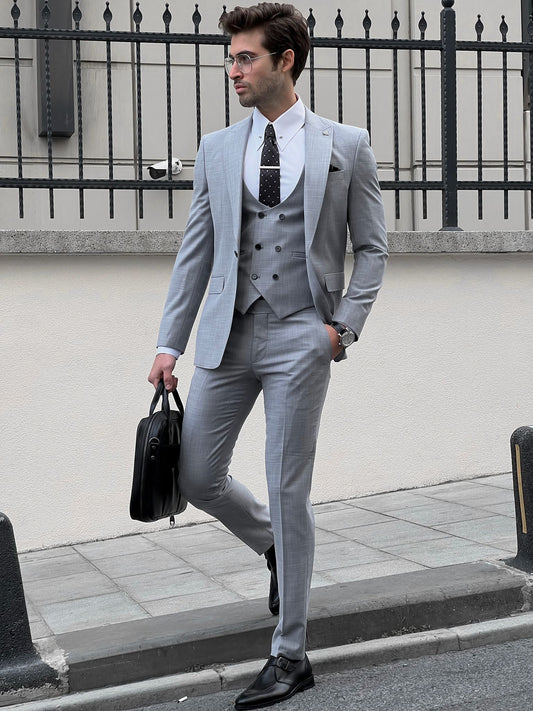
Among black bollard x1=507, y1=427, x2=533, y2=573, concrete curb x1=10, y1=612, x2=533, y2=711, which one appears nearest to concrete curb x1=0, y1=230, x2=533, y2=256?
black bollard x1=507, y1=427, x2=533, y2=573

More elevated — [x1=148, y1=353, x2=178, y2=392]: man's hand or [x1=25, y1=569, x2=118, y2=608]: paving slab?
[x1=148, y1=353, x2=178, y2=392]: man's hand

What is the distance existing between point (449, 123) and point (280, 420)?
364cm

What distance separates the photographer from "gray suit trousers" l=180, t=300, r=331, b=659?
330 centimetres

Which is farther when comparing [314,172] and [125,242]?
[125,242]

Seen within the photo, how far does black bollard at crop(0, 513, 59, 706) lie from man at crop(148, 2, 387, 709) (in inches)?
26.3

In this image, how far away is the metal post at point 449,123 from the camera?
637 centimetres

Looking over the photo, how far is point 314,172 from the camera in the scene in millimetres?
3328

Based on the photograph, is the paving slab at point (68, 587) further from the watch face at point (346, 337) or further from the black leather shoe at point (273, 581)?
the watch face at point (346, 337)

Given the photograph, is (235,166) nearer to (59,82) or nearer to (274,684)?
(274,684)

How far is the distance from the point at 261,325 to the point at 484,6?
20.1ft

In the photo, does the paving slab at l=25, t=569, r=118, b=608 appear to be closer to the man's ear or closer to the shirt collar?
the shirt collar

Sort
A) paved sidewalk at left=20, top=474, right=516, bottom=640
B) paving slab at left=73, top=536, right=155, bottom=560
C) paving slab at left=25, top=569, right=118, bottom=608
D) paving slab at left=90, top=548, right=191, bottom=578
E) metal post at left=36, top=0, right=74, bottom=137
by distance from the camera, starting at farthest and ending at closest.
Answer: metal post at left=36, top=0, right=74, bottom=137, paving slab at left=73, top=536, right=155, bottom=560, paving slab at left=90, top=548, right=191, bottom=578, paving slab at left=25, top=569, right=118, bottom=608, paved sidewalk at left=20, top=474, right=516, bottom=640

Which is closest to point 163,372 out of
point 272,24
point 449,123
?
point 272,24

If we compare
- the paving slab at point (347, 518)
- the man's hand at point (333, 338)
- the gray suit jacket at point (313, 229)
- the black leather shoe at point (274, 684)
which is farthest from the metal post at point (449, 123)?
the black leather shoe at point (274, 684)
